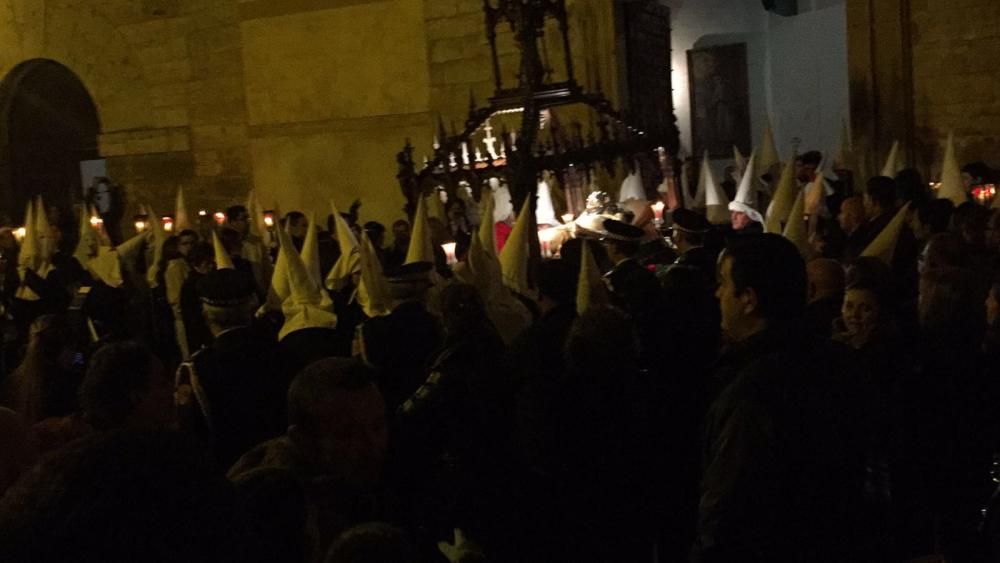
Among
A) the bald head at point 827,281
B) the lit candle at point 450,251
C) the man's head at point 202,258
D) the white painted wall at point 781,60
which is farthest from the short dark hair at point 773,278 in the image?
the white painted wall at point 781,60

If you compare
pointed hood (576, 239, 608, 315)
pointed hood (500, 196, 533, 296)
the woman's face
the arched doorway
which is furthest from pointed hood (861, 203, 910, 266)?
the arched doorway

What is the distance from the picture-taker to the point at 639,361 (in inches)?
203

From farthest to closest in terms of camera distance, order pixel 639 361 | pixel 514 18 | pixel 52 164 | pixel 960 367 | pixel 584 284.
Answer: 1. pixel 52 164
2. pixel 514 18
3. pixel 584 284
4. pixel 639 361
5. pixel 960 367

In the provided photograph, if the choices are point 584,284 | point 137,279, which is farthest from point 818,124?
point 584,284

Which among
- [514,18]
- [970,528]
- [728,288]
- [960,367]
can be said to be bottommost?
[970,528]

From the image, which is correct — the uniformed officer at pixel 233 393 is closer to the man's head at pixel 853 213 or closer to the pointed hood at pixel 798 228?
the pointed hood at pixel 798 228

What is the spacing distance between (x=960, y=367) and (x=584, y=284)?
179cm

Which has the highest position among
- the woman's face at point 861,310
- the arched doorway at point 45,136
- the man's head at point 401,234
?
the arched doorway at point 45,136

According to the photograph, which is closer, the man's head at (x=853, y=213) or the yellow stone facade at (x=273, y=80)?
the man's head at (x=853, y=213)

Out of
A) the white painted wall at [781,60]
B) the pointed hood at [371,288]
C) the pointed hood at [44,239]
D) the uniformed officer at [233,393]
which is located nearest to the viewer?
the uniformed officer at [233,393]

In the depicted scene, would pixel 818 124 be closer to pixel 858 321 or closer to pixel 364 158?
pixel 364 158

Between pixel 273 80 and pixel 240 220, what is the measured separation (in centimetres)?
565

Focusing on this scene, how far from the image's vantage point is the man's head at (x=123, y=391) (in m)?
3.75

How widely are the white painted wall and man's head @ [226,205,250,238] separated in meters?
6.62
